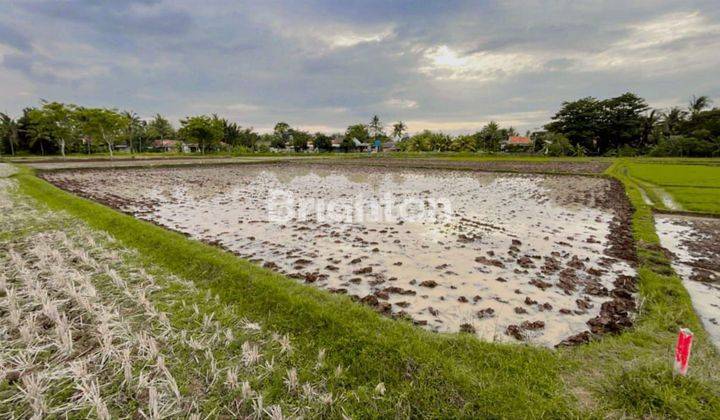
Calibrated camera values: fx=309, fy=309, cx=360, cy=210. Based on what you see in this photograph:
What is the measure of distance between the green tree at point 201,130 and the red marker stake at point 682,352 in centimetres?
6185

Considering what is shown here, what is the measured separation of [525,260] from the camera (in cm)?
572

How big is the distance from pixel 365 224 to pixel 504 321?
501 cm

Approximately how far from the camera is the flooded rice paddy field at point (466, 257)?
395 cm

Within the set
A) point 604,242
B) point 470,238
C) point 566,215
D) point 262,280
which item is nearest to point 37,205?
point 262,280

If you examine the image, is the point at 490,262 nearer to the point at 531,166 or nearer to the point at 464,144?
the point at 531,166

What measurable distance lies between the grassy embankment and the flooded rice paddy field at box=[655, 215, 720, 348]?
0.22m

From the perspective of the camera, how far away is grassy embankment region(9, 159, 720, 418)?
8.05 ft

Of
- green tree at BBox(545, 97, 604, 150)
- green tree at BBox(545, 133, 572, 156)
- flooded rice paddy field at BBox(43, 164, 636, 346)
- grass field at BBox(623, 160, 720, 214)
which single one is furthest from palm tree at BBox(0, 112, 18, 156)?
green tree at BBox(545, 97, 604, 150)

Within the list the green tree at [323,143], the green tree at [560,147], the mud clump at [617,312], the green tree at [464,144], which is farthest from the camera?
the green tree at [323,143]

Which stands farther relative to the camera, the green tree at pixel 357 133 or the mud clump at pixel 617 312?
A: the green tree at pixel 357 133

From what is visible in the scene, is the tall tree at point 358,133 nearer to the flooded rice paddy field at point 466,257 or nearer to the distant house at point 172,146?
the distant house at point 172,146

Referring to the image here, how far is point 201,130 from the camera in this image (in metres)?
55.2

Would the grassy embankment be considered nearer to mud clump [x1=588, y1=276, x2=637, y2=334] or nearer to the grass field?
mud clump [x1=588, y1=276, x2=637, y2=334]

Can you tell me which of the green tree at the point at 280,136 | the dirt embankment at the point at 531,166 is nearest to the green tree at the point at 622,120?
the dirt embankment at the point at 531,166
